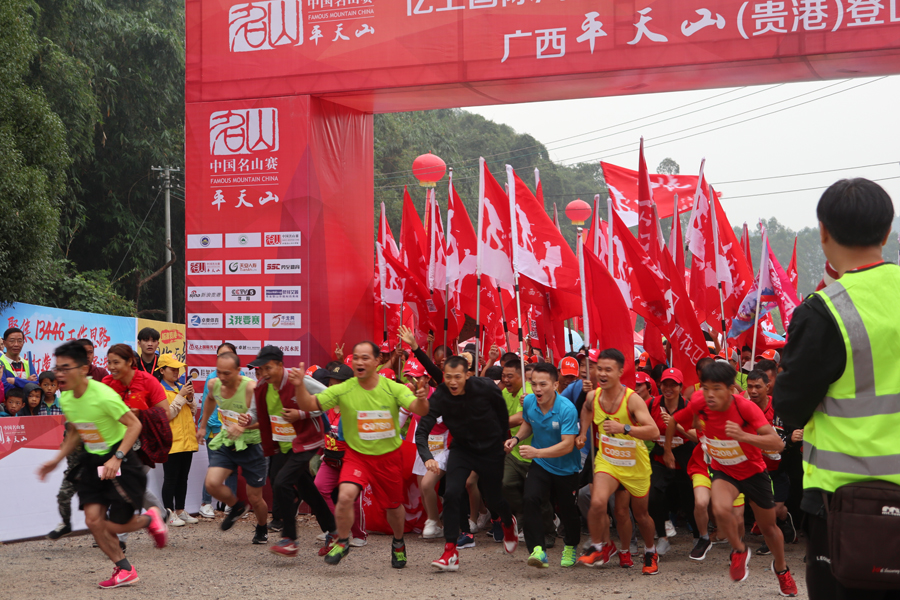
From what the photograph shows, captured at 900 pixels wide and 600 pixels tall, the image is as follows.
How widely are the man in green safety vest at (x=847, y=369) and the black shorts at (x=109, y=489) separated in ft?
17.6

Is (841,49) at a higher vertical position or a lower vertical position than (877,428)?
higher

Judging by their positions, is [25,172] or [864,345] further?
[25,172]

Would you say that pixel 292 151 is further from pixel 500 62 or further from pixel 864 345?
pixel 864 345

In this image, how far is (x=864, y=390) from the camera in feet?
8.70

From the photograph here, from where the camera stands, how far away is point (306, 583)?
22.9 ft

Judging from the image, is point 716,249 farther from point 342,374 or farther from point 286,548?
point 286,548

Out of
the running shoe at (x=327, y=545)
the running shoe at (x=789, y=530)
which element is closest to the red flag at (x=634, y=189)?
the running shoe at (x=789, y=530)

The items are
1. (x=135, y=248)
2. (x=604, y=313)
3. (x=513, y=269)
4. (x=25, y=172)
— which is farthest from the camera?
(x=135, y=248)

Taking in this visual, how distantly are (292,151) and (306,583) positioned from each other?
17.5 ft

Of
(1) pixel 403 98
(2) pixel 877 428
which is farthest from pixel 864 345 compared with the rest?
(1) pixel 403 98

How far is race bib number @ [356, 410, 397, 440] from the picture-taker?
741 centimetres

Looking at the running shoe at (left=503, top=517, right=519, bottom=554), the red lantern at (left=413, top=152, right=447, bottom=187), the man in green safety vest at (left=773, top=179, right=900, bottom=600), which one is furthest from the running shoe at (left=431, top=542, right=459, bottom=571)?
the red lantern at (left=413, top=152, right=447, bottom=187)

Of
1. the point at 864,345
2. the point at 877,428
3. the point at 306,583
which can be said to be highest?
the point at 864,345

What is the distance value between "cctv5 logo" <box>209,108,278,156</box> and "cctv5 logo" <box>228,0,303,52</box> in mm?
795
